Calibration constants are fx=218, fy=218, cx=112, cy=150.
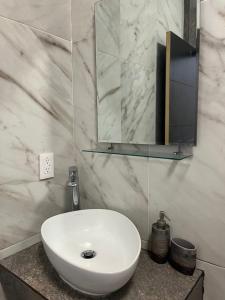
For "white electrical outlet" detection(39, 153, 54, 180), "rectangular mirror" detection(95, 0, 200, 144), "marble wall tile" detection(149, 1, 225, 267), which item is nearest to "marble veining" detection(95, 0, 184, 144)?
"rectangular mirror" detection(95, 0, 200, 144)

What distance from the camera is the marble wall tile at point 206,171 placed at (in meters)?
0.73

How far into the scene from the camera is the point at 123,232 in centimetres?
92

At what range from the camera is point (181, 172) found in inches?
32.9

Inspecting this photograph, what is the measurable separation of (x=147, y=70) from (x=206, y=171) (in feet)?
1.51

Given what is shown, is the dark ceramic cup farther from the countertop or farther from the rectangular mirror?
the rectangular mirror

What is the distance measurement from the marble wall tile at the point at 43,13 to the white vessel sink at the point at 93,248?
0.86 metres

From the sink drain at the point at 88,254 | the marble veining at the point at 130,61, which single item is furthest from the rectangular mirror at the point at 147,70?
the sink drain at the point at 88,254

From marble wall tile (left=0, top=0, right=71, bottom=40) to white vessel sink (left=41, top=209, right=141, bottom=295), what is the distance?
33.8 inches

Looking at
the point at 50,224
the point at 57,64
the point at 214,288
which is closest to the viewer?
the point at 214,288

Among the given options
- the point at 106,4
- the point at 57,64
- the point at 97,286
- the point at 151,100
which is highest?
the point at 106,4

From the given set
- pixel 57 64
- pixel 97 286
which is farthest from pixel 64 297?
pixel 57 64

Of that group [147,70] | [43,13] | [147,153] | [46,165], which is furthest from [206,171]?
[43,13]

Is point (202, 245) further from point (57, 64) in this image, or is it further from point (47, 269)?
point (57, 64)

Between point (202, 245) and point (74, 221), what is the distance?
548 mm
